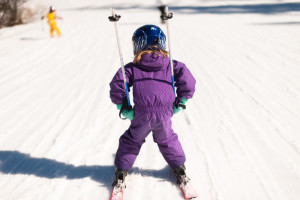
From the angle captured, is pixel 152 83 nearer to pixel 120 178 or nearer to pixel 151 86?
pixel 151 86

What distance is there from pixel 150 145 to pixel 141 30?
5.28ft

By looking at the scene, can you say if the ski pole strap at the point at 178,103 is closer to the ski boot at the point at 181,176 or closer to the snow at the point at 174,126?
the ski boot at the point at 181,176

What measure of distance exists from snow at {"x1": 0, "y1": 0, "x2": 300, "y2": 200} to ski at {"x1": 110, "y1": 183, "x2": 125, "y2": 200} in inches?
4.3

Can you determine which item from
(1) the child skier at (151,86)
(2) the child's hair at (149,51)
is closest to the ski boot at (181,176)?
(1) the child skier at (151,86)

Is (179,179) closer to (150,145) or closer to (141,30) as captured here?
(150,145)

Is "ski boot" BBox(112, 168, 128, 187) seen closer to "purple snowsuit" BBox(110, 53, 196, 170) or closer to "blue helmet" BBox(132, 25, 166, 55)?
"purple snowsuit" BBox(110, 53, 196, 170)

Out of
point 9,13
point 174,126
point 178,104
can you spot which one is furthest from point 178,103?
point 9,13

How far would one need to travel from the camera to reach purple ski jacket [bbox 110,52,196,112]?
216 centimetres

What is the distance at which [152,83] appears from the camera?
2188mm

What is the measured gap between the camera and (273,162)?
280cm

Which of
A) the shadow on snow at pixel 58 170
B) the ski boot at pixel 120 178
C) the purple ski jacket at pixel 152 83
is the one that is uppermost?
the purple ski jacket at pixel 152 83

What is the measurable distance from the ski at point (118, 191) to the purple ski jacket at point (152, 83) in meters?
0.78

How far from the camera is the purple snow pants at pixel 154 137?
222cm

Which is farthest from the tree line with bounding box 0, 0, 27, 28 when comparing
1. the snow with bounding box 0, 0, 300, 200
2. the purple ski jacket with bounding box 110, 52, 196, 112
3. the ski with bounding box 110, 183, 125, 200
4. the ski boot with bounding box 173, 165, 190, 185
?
the ski boot with bounding box 173, 165, 190, 185
